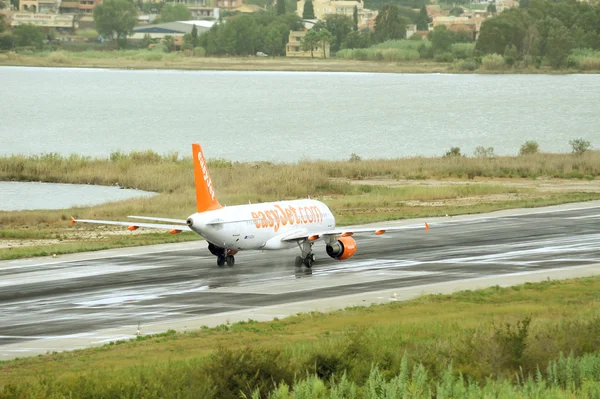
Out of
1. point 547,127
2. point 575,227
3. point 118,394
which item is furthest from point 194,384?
point 547,127

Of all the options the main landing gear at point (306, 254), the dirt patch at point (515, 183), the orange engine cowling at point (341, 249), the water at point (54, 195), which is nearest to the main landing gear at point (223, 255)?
the main landing gear at point (306, 254)

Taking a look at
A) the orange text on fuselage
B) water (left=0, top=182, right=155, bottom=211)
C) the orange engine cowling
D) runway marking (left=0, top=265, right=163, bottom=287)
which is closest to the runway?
runway marking (left=0, top=265, right=163, bottom=287)

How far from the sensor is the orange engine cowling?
160 ft

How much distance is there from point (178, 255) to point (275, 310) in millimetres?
15398

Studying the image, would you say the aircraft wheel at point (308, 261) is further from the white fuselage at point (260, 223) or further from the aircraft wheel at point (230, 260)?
the aircraft wheel at point (230, 260)

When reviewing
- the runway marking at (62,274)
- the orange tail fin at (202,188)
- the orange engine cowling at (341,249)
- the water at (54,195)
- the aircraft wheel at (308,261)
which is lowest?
the water at (54,195)

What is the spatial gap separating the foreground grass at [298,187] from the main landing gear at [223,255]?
9429 mm

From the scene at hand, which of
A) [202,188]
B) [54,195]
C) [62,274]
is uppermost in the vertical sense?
[202,188]

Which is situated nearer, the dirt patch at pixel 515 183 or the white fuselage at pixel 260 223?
the white fuselage at pixel 260 223

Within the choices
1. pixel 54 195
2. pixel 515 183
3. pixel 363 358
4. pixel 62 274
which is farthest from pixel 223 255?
pixel 515 183

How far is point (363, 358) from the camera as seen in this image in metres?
24.7

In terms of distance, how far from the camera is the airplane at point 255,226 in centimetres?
4444

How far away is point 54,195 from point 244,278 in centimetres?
4162

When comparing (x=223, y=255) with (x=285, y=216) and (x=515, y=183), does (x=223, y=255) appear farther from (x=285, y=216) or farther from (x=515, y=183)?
(x=515, y=183)
